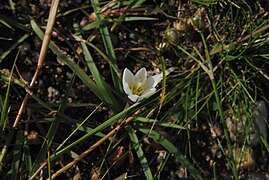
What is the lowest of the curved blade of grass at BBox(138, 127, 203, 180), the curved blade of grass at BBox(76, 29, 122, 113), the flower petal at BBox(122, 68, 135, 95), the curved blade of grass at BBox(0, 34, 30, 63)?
the curved blade of grass at BBox(138, 127, 203, 180)

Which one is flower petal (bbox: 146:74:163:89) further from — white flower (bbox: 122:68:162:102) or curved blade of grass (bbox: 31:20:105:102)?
curved blade of grass (bbox: 31:20:105:102)

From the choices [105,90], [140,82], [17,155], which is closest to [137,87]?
[140,82]

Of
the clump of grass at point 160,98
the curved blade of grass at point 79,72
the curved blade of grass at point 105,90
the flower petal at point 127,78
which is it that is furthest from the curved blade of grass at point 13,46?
the flower petal at point 127,78

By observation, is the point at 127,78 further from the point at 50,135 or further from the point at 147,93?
the point at 50,135

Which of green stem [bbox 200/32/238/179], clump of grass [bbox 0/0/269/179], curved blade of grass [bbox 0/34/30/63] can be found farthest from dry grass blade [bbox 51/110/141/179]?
curved blade of grass [bbox 0/34/30/63]

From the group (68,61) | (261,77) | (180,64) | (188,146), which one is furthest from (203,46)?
(68,61)

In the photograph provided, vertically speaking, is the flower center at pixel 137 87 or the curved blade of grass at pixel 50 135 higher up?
the flower center at pixel 137 87

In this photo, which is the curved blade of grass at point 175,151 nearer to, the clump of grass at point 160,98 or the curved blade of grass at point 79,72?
the clump of grass at point 160,98

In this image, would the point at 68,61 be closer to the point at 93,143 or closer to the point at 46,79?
the point at 46,79

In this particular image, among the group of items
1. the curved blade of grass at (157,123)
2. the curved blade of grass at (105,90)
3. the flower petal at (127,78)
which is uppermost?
the flower petal at (127,78)

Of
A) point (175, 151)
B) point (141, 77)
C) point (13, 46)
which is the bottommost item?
point (175, 151)

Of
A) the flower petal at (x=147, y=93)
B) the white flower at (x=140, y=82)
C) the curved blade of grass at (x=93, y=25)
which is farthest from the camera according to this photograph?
the curved blade of grass at (x=93, y=25)
